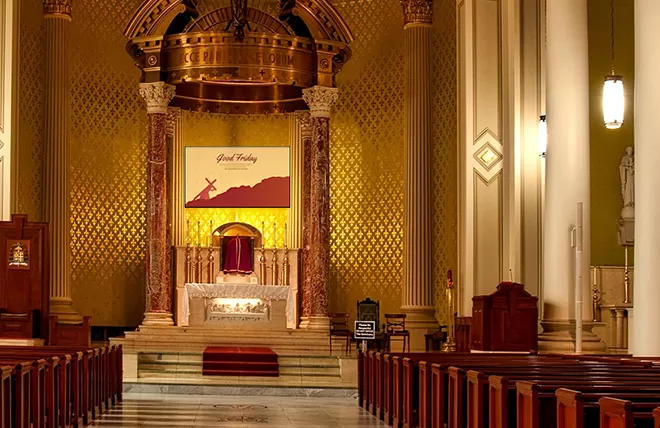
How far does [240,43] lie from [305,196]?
3898mm

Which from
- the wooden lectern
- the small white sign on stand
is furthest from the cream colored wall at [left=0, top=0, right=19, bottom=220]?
the small white sign on stand

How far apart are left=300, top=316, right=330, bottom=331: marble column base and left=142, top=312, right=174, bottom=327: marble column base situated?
2.65 m

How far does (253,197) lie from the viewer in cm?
2592

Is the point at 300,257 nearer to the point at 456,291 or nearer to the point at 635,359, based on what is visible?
the point at 456,291

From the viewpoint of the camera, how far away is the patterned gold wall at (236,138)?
26625 mm

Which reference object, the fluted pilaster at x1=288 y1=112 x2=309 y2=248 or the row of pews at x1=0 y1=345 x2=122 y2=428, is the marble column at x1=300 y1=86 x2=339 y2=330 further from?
the row of pews at x1=0 y1=345 x2=122 y2=428

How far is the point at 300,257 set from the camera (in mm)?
25516

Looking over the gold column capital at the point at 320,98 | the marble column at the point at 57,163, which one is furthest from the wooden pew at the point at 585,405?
the marble column at the point at 57,163

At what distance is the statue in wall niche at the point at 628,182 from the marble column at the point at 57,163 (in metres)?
11.3

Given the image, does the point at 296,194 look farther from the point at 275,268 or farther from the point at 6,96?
the point at 6,96

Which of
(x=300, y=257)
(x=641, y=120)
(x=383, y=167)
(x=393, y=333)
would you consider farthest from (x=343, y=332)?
(x=641, y=120)

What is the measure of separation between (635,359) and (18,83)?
1432cm

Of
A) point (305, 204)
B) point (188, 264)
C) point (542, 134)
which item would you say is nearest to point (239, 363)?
point (188, 264)

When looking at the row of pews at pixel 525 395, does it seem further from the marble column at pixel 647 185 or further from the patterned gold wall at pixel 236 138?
the patterned gold wall at pixel 236 138
